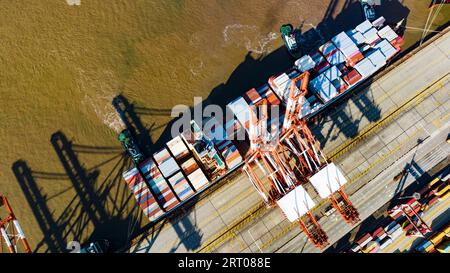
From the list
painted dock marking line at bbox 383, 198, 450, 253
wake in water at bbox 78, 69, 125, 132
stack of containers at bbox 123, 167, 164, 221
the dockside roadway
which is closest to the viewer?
stack of containers at bbox 123, 167, 164, 221

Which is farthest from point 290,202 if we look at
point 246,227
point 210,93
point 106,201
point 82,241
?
point 82,241

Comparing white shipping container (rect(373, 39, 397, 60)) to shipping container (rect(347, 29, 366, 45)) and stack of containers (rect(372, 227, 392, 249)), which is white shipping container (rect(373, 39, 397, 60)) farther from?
stack of containers (rect(372, 227, 392, 249))

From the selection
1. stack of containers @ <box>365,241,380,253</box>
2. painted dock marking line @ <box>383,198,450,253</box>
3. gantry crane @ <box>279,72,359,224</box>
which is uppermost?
gantry crane @ <box>279,72,359,224</box>

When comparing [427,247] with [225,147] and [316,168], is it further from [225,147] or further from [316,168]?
[225,147]

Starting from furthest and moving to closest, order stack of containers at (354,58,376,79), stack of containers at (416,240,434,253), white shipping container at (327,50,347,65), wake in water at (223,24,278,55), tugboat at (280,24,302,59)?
wake in water at (223,24,278,55)
tugboat at (280,24,302,59)
white shipping container at (327,50,347,65)
stack of containers at (354,58,376,79)
stack of containers at (416,240,434,253)

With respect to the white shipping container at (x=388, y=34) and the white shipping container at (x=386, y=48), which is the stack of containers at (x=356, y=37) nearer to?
the white shipping container at (x=386, y=48)

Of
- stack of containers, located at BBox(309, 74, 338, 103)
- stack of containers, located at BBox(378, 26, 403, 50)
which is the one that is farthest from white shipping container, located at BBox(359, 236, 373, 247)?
stack of containers, located at BBox(378, 26, 403, 50)

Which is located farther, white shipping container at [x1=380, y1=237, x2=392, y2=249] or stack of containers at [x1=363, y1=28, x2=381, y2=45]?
stack of containers at [x1=363, y1=28, x2=381, y2=45]
